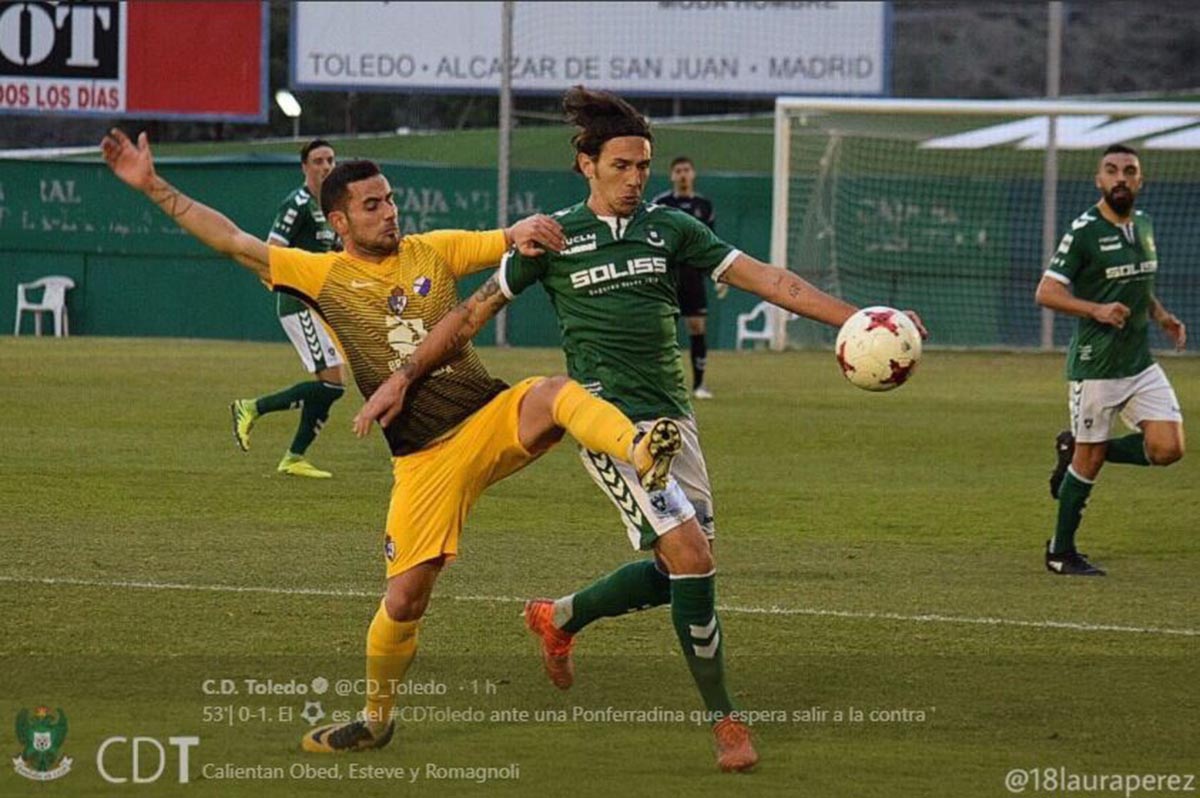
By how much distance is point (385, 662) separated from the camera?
714 centimetres

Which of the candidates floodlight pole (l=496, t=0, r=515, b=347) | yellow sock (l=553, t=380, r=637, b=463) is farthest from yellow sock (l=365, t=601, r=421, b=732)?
floodlight pole (l=496, t=0, r=515, b=347)

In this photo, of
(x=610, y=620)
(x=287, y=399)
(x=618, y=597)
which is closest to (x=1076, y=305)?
(x=610, y=620)

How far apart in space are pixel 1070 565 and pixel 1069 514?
0.88 feet

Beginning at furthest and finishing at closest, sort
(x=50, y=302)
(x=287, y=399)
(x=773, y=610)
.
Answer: (x=50, y=302) → (x=287, y=399) → (x=773, y=610)

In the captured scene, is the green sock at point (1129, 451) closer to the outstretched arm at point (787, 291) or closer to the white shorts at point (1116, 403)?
the white shorts at point (1116, 403)

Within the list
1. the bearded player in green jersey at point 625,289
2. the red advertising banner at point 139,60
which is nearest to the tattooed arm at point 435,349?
the bearded player in green jersey at point 625,289

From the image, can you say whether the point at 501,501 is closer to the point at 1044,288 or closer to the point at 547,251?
the point at 1044,288

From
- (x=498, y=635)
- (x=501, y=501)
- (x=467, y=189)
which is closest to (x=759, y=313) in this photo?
(x=467, y=189)

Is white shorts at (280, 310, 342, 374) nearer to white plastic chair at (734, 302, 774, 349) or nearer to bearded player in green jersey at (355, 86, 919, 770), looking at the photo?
bearded player in green jersey at (355, 86, 919, 770)

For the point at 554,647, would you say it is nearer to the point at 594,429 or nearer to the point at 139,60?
the point at 594,429

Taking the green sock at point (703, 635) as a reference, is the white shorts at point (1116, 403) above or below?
above

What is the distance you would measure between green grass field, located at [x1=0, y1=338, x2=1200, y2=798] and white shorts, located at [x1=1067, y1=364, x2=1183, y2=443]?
2.51ft

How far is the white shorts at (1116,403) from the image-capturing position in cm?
1164

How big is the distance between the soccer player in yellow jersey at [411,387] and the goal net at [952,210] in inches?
825
